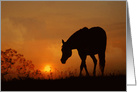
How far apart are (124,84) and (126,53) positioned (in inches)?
32.9

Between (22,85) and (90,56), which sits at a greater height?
(90,56)

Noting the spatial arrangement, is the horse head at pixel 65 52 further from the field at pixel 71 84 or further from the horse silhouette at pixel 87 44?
the field at pixel 71 84

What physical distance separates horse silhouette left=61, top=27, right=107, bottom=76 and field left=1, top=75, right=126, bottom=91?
25 centimetres

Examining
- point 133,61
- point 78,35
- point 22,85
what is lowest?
point 22,85

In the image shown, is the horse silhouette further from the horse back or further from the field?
the field

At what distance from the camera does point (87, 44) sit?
11.4m

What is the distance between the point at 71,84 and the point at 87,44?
1.35 meters

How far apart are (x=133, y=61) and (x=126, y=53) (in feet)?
1.07

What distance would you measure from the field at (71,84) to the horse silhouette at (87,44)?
9.9 inches

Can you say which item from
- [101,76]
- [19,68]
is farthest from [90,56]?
[19,68]

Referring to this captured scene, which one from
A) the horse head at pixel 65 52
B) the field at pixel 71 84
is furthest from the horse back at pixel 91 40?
the field at pixel 71 84

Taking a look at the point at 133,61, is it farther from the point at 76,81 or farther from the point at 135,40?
the point at 76,81

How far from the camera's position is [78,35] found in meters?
11.2

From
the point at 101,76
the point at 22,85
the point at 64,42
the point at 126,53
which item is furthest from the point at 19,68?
the point at 126,53
